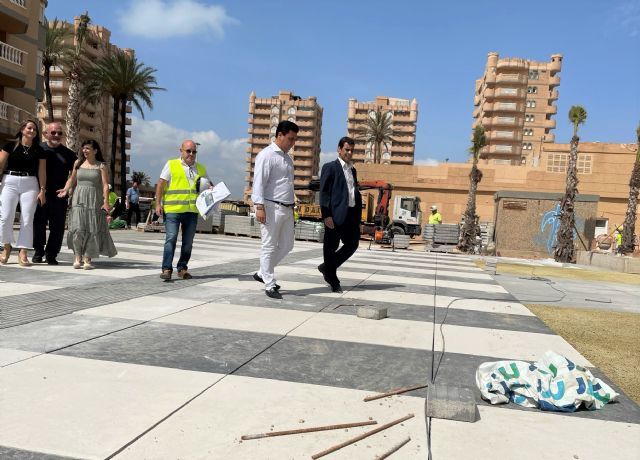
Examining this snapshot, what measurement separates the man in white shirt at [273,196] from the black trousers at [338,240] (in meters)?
0.64

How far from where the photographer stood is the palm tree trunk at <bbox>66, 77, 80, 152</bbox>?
103 feet

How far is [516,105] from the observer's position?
282 feet

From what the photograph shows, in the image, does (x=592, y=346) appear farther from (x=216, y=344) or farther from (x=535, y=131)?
(x=535, y=131)

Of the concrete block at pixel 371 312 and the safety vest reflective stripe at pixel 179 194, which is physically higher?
the safety vest reflective stripe at pixel 179 194

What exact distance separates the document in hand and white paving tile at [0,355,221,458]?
3.32 metres

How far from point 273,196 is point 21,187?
3542mm

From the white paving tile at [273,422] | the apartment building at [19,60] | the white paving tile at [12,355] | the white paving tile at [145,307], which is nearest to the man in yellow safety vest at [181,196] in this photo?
the white paving tile at [145,307]

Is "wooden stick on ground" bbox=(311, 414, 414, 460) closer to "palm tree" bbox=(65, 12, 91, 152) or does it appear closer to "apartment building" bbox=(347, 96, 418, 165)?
"palm tree" bbox=(65, 12, 91, 152)

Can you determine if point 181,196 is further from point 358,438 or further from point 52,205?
point 358,438

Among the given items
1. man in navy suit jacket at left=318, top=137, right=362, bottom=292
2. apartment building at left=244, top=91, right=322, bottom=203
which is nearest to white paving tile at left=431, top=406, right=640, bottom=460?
man in navy suit jacket at left=318, top=137, right=362, bottom=292

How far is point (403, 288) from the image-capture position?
21.4 feet

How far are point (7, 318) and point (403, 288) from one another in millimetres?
4526

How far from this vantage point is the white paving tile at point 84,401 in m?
1.76

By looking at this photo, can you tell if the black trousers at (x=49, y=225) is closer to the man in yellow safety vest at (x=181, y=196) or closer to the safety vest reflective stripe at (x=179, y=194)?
the man in yellow safety vest at (x=181, y=196)
